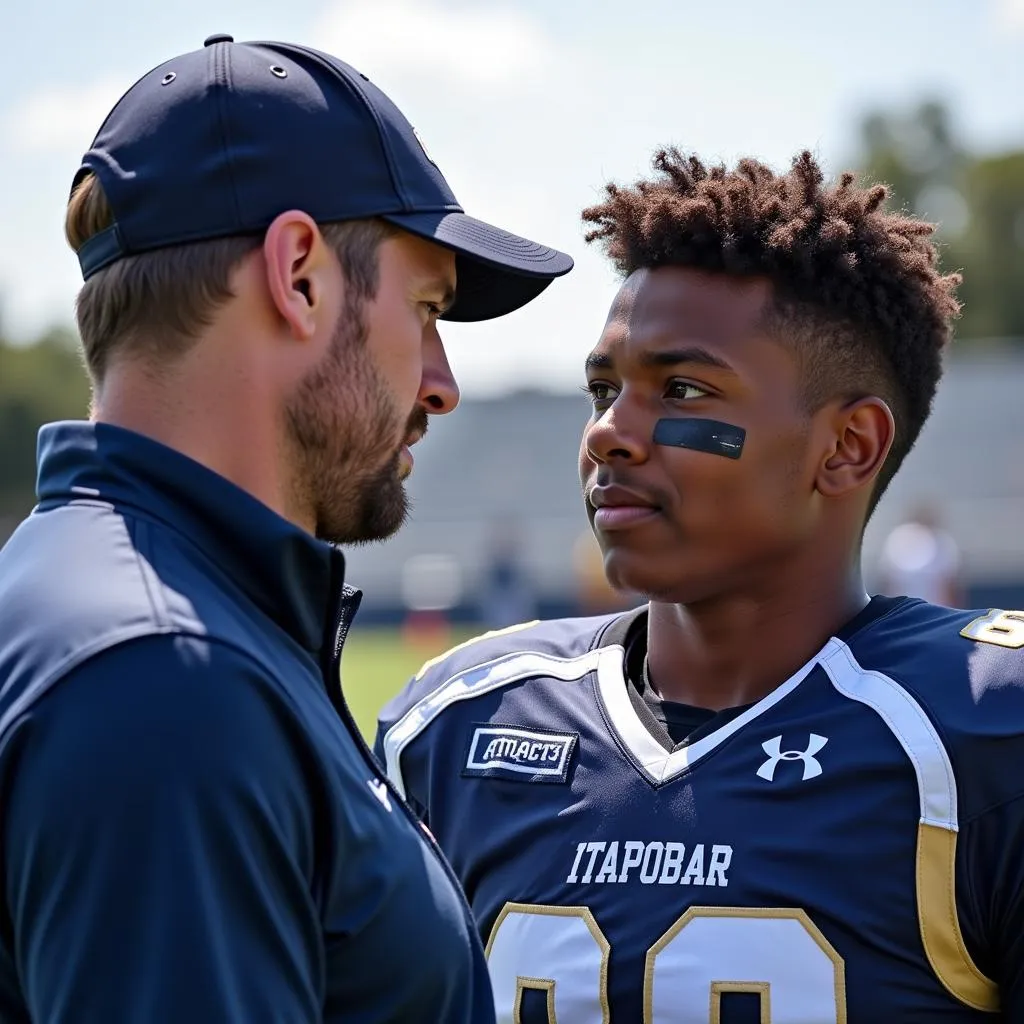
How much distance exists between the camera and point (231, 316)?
5.72 ft

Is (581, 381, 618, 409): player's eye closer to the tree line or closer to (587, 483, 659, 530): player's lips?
(587, 483, 659, 530): player's lips

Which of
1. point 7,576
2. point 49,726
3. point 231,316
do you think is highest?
point 231,316

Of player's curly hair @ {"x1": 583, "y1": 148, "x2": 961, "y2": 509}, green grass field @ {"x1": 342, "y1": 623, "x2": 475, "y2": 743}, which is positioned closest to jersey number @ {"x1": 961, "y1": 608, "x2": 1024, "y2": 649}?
player's curly hair @ {"x1": 583, "y1": 148, "x2": 961, "y2": 509}

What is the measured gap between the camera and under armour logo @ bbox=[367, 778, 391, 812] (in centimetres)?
174

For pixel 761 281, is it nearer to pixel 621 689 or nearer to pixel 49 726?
pixel 621 689

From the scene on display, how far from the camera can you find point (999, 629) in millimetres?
2496

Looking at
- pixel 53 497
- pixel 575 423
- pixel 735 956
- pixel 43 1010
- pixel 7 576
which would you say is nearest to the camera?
pixel 43 1010

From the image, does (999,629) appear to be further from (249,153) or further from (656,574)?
(249,153)

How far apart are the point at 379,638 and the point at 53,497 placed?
967 inches

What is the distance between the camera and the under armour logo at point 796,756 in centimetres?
236

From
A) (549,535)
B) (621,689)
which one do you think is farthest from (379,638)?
(621,689)

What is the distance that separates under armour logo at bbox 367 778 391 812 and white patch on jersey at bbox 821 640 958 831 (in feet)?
2.88

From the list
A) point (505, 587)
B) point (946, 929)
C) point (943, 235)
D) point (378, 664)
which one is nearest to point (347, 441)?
point (946, 929)

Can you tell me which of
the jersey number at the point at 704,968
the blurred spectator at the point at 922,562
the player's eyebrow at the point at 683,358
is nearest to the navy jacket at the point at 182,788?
the jersey number at the point at 704,968
